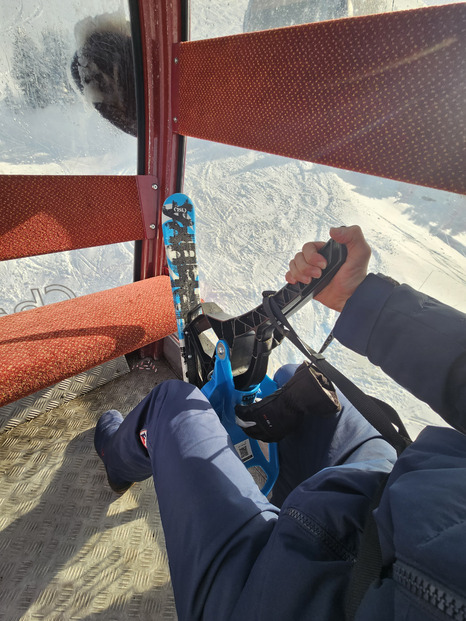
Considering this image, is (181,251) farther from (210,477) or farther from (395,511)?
(395,511)

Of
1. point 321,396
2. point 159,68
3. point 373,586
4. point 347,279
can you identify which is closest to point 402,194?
point 347,279

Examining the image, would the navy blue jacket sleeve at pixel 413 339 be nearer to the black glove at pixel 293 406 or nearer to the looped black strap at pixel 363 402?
the looped black strap at pixel 363 402

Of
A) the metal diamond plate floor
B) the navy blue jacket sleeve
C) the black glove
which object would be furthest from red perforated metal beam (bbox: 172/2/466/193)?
the metal diamond plate floor

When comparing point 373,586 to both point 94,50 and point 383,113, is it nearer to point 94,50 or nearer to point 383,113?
point 383,113

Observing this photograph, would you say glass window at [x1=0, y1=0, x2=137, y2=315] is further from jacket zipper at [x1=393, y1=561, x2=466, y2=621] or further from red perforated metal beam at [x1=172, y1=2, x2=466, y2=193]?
jacket zipper at [x1=393, y1=561, x2=466, y2=621]

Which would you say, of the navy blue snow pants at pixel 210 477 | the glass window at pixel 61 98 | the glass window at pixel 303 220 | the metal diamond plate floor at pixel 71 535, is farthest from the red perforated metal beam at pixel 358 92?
the metal diamond plate floor at pixel 71 535
